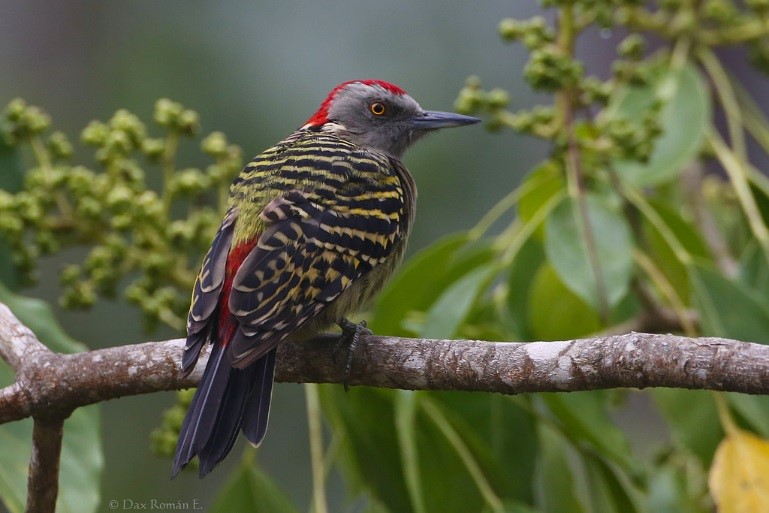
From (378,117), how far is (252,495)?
148 centimetres

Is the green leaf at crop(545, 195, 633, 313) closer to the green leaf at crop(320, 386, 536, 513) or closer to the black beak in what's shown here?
the green leaf at crop(320, 386, 536, 513)

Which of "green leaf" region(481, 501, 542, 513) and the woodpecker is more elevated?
the woodpecker

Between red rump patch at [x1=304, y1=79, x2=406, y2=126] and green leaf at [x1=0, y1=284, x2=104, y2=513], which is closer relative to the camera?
green leaf at [x1=0, y1=284, x2=104, y2=513]

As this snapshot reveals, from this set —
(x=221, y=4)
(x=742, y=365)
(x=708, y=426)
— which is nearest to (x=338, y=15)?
(x=221, y=4)

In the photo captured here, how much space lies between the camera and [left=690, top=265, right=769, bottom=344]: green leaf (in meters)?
3.42

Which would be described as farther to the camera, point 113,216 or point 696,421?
point 113,216

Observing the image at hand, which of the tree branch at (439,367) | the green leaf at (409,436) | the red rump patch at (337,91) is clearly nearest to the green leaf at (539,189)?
the red rump patch at (337,91)

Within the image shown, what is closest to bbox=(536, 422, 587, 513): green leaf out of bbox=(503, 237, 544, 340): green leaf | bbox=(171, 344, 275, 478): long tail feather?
bbox=(503, 237, 544, 340): green leaf

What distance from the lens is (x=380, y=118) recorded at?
165 inches

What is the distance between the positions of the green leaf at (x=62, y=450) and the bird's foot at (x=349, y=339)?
71 centimetres

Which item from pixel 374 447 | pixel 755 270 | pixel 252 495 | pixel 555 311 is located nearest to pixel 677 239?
pixel 755 270

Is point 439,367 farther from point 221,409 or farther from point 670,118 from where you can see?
point 670,118

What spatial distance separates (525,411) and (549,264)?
1.54ft

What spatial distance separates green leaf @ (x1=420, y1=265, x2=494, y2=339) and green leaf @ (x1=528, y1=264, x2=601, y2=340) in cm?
17
